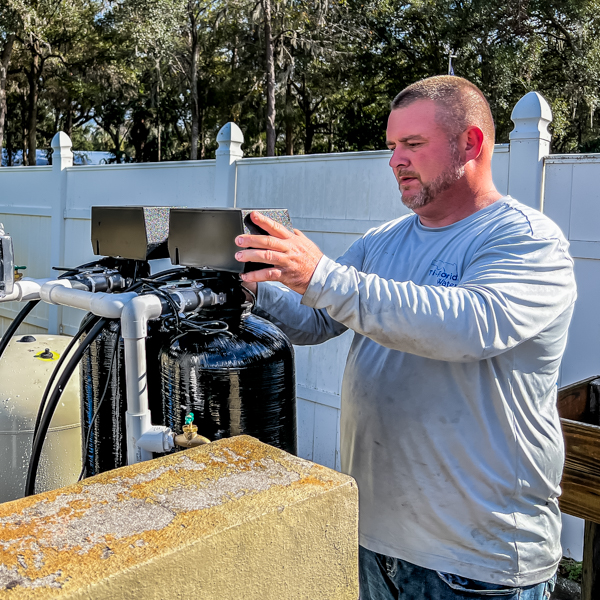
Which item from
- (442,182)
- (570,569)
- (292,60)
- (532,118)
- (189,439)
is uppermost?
(292,60)

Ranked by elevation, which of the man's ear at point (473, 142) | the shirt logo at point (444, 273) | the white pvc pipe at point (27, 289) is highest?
the man's ear at point (473, 142)

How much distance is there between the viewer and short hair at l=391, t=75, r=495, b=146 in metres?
1.58

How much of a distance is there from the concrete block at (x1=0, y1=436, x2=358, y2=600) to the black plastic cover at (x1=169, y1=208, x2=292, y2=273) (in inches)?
22.8

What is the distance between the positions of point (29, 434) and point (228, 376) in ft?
6.33

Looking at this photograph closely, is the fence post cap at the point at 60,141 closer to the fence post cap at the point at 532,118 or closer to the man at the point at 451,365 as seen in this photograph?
the fence post cap at the point at 532,118

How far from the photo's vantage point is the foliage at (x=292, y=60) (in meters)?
18.9

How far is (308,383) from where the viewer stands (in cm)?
450

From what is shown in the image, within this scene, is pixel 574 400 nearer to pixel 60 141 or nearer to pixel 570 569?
pixel 570 569

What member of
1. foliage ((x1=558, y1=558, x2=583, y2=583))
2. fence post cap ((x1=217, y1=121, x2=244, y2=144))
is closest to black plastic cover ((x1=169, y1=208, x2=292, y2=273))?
foliage ((x1=558, y1=558, x2=583, y2=583))

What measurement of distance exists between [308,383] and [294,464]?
3.49m

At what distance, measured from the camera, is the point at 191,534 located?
0.80 metres

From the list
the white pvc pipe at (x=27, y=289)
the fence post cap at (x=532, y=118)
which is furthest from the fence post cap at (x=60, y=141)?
the white pvc pipe at (x=27, y=289)

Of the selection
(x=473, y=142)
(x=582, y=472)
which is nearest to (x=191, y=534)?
(x=473, y=142)

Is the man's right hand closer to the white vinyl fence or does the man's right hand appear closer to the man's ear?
the man's ear
